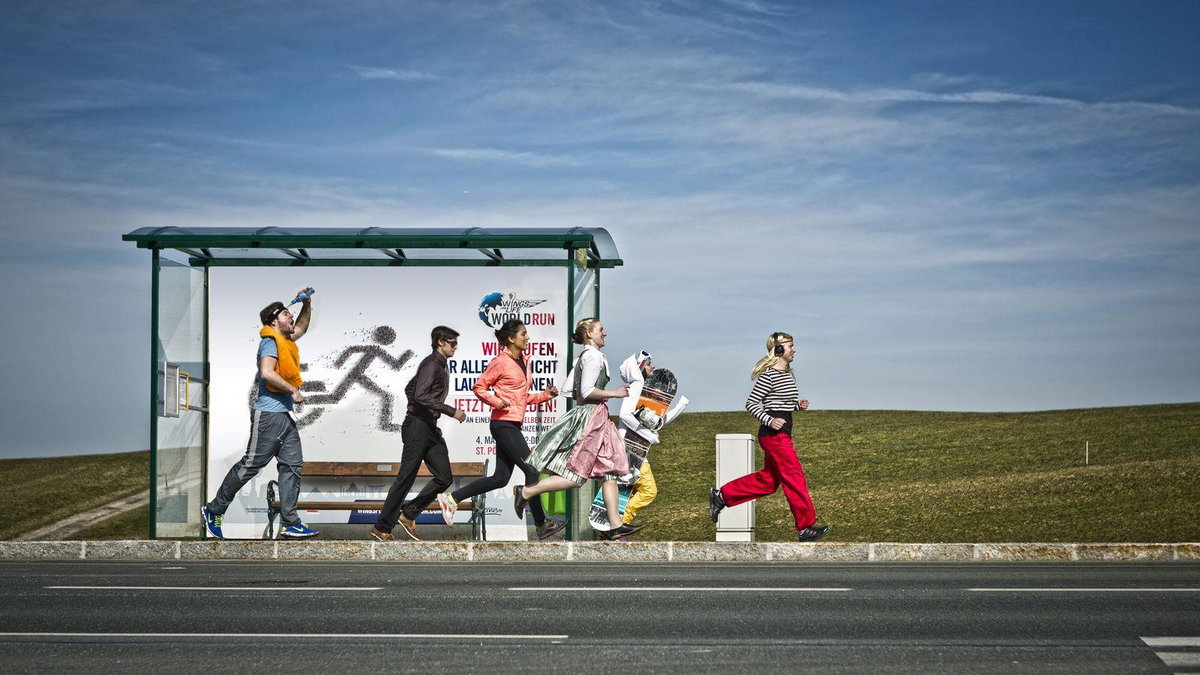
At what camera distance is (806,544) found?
1285 cm

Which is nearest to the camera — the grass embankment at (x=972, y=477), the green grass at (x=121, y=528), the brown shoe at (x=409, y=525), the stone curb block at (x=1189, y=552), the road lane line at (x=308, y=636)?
the road lane line at (x=308, y=636)

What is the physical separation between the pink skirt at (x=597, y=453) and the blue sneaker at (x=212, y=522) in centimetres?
372

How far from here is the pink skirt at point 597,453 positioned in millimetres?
12766

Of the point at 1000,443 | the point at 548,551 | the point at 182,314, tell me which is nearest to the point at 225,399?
the point at 182,314

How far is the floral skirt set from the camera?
1278 centimetres

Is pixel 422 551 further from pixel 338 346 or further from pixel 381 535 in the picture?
pixel 338 346

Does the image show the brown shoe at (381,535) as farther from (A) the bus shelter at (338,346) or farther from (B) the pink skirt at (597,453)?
(B) the pink skirt at (597,453)

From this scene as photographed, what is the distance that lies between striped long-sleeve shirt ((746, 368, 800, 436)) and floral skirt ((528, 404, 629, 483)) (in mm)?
1340

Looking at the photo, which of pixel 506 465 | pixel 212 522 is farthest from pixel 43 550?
pixel 506 465

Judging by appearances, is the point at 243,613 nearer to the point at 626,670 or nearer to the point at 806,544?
the point at 626,670

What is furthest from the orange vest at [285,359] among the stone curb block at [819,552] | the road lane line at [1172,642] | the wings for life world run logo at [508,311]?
the road lane line at [1172,642]

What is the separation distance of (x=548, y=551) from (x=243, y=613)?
16.1 feet

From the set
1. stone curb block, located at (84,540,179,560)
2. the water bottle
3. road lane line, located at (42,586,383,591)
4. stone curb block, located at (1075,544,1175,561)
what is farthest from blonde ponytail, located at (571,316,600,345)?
stone curb block, located at (1075,544,1175,561)

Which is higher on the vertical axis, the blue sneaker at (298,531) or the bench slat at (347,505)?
the bench slat at (347,505)
